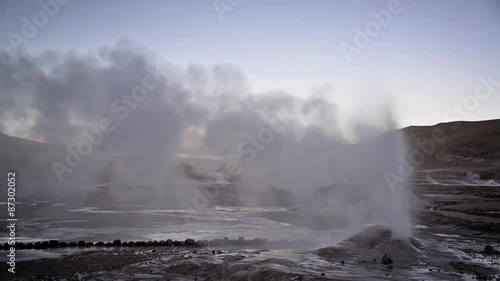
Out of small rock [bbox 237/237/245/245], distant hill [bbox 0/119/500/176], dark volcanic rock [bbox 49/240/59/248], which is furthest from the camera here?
distant hill [bbox 0/119/500/176]

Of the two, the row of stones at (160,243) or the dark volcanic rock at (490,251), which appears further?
the row of stones at (160,243)

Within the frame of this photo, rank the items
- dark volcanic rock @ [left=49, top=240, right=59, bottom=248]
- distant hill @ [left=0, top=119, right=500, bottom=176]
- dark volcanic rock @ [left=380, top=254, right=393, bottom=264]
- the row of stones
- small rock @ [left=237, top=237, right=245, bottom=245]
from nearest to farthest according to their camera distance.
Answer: dark volcanic rock @ [left=380, top=254, right=393, bottom=264], the row of stones, dark volcanic rock @ [left=49, top=240, right=59, bottom=248], small rock @ [left=237, top=237, right=245, bottom=245], distant hill @ [left=0, top=119, right=500, bottom=176]

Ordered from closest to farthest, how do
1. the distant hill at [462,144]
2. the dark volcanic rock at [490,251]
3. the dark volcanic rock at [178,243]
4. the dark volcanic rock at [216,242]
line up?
1. the dark volcanic rock at [490,251]
2. the dark volcanic rock at [178,243]
3. the dark volcanic rock at [216,242]
4. the distant hill at [462,144]

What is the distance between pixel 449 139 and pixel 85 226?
109 meters

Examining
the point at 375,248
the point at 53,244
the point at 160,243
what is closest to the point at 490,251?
the point at 375,248

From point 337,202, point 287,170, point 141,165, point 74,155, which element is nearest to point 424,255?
point 337,202

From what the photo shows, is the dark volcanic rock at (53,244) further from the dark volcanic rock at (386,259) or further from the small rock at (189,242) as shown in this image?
the dark volcanic rock at (386,259)

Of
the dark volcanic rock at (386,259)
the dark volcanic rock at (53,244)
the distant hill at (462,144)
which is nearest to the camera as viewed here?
the dark volcanic rock at (386,259)

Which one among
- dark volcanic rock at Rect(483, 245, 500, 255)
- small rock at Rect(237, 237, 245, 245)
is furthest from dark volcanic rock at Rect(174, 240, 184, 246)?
dark volcanic rock at Rect(483, 245, 500, 255)

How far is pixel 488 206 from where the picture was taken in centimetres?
2967

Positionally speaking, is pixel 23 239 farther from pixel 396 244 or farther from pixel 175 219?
pixel 396 244

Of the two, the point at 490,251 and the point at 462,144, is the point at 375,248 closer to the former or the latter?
the point at 490,251

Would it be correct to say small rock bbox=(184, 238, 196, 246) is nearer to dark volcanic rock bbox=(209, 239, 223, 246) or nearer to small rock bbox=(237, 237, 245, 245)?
dark volcanic rock bbox=(209, 239, 223, 246)

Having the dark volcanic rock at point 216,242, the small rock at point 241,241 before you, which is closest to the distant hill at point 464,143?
the small rock at point 241,241
